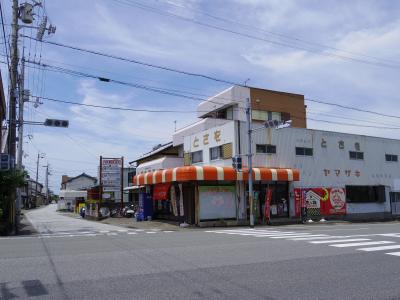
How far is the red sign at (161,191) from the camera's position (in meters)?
29.2

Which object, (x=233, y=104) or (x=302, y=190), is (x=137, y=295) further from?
(x=233, y=104)

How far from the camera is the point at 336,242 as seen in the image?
1454 cm

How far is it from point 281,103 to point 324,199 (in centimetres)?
1469

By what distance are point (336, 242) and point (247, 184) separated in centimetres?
1400

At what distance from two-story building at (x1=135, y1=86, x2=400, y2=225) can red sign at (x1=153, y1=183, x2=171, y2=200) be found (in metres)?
0.07

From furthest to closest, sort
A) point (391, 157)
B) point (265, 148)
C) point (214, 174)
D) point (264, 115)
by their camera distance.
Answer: point (264, 115) < point (391, 157) < point (265, 148) < point (214, 174)

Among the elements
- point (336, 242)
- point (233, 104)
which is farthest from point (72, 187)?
point (336, 242)

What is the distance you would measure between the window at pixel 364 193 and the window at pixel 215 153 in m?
11.2

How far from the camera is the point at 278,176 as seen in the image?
28.5 metres

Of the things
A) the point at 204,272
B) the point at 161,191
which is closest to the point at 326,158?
the point at 161,191

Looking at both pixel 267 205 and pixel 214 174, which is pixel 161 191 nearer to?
pixel 214 174

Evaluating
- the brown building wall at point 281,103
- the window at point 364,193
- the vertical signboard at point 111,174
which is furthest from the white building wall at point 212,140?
the window at point 364,193

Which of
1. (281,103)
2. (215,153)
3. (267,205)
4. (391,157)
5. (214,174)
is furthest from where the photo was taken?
(281,103)

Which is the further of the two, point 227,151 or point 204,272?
point 227,151
